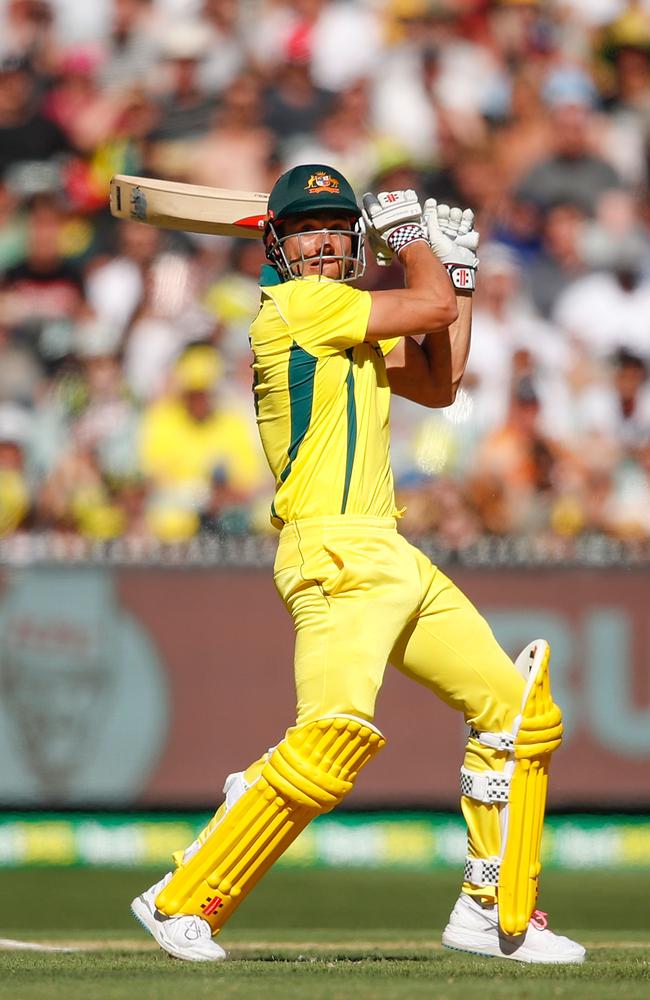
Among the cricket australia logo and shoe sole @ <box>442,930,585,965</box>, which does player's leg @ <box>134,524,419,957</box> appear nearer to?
shoe sole @ <box>442,930,585,965</box>

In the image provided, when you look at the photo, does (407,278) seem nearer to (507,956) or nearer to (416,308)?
(416,308)

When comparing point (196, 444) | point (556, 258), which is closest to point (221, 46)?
point (556, 258)

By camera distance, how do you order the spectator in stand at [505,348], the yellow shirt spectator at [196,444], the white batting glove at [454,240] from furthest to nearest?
1. the spectator in stand at [505,348]
2. the yellow shirt spectator at [196,444]
3. the white batting glove at [454,240]

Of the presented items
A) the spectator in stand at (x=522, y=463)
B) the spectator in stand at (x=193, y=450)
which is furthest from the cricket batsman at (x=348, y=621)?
the spectator in stand at (x=193, y=450)

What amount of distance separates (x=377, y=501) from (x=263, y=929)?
2.10 m

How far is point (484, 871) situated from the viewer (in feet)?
13.4

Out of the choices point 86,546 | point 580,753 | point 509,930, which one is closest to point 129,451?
point 86,546

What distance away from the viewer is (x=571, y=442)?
7.93m

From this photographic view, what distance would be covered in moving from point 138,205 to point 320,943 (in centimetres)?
232

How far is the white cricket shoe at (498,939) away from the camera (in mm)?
4066

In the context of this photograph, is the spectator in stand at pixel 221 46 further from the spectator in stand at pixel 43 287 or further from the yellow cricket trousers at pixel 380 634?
the yellow cricket trousers at pixel 380 634

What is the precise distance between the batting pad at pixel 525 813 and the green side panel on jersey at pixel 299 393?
855mm

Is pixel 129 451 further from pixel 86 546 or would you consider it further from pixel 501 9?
pixel 501 9

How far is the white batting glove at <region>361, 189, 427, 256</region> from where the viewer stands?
13.6 feet
